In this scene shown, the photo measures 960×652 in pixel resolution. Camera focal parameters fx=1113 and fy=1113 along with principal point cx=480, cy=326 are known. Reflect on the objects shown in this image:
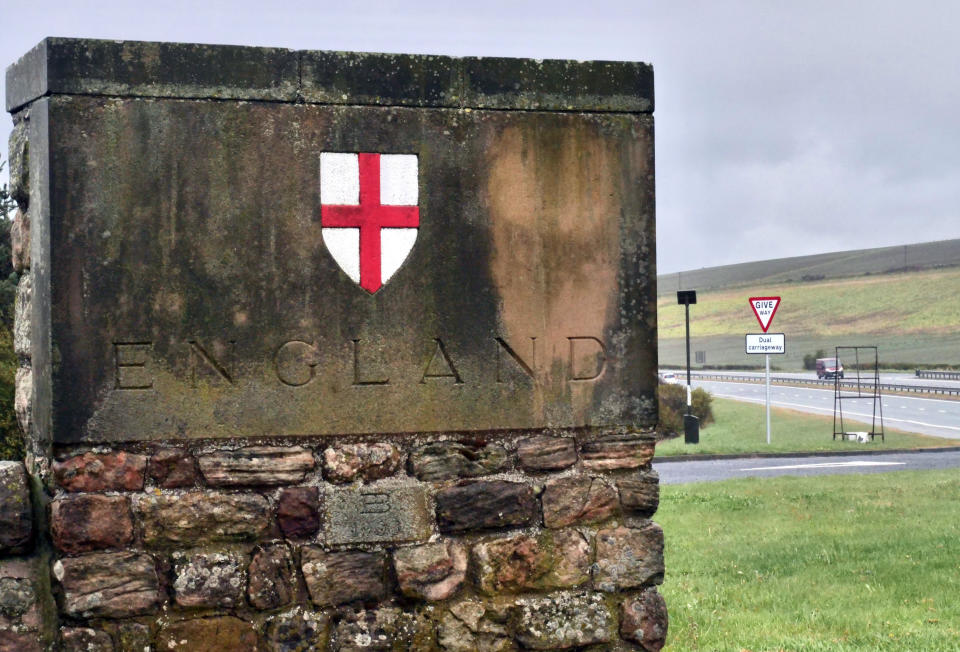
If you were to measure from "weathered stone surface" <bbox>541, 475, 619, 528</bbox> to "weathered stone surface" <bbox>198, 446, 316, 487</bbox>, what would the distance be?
0.92 meters

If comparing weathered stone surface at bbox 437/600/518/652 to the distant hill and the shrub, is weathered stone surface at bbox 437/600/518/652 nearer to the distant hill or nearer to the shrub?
the shrub

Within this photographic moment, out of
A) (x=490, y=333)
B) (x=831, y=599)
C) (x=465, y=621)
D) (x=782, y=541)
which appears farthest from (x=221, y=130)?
(x=782, y=541)

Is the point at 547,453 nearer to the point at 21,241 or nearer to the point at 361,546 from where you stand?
the point at 361,546

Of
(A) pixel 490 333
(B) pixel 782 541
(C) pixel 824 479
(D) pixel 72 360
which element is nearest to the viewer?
(D) pixel 72 360

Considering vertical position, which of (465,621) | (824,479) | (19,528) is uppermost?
(19,528)

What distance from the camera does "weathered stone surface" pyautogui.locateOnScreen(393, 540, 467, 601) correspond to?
412 centimetres

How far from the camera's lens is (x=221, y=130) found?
13.2 ft

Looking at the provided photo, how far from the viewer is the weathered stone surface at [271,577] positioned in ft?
13.1

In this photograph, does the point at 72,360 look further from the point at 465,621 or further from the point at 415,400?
the point at 465,621

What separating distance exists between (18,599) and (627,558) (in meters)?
2.24

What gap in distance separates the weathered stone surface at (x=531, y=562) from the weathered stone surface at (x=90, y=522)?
1.28 meters

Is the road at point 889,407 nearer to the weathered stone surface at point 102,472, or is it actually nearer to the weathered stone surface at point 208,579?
the weathered stone surface at point 208,579

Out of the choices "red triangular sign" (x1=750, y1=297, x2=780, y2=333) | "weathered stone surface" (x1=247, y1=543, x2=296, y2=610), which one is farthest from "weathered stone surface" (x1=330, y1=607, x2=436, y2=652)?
"red triangular sign" (x1=750, y1=297, x2=780, y2=333)

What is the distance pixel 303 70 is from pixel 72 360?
1330 mm
